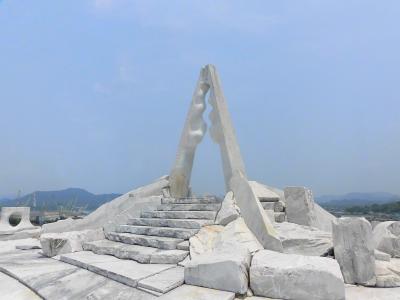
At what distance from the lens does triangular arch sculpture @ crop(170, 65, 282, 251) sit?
6184 mm

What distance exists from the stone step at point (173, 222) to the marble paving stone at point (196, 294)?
211 centimetres

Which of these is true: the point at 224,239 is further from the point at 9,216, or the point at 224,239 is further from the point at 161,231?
the point at 9,216

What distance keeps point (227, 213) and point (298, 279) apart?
7.99 feet

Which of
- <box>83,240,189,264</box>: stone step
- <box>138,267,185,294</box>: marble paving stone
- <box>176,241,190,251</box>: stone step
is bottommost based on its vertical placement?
<box>138,267,185,294</box>: marble paving stone

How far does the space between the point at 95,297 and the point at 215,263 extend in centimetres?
134

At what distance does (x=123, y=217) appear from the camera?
7207mm

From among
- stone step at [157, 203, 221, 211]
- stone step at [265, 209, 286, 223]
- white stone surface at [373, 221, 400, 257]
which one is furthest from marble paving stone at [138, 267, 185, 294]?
stone step at [265, 209, 286, 223]

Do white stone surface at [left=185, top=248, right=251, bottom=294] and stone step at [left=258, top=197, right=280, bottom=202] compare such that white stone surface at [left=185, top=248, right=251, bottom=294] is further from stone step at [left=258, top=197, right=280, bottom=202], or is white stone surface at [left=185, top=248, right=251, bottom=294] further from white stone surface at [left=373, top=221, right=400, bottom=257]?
stone step at [left=258, top=197, right=280, bottom=202]

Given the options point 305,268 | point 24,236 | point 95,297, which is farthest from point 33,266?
point 24,236

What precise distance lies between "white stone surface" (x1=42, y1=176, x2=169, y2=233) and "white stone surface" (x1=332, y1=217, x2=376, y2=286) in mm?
4536

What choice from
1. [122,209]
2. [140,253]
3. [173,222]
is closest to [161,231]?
[173,222]

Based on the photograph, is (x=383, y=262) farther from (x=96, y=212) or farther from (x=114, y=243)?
(x=96, y=212)

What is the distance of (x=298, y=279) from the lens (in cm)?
331

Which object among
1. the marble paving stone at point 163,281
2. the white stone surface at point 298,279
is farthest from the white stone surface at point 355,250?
the marble paving stone at point 163,281
